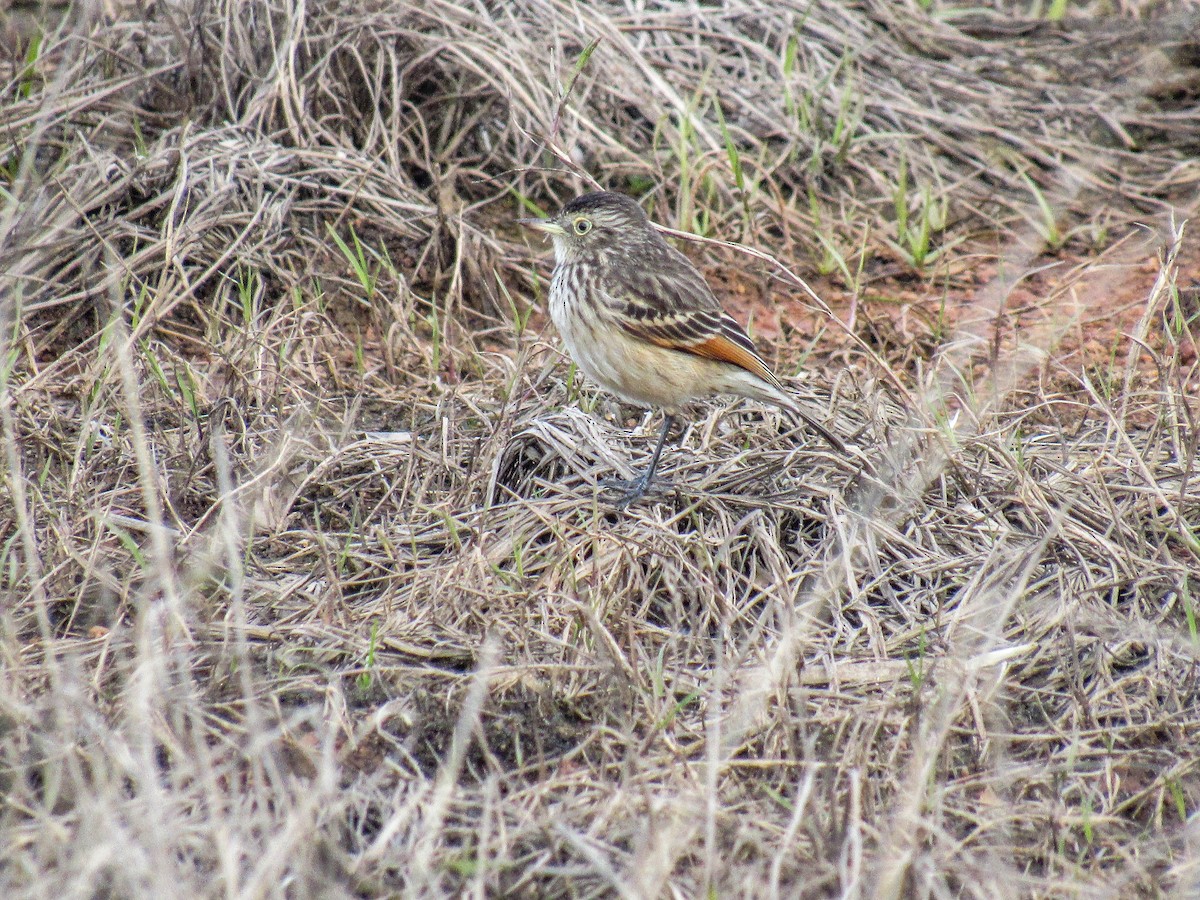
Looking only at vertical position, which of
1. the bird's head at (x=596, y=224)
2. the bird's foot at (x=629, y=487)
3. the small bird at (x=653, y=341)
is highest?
the bird's head at (x=596, y=224)

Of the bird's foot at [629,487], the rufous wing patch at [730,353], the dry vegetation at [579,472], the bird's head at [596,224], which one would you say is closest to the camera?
the dry vegetation at [579,472]

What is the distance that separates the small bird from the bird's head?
108mm

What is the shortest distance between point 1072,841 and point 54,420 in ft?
14.7

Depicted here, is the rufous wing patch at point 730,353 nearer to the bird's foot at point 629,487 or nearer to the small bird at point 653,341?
the small bird at point 653,341

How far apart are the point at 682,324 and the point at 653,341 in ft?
0.52

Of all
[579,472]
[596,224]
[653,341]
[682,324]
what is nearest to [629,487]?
[579,472]

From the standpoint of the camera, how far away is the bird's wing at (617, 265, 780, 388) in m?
5.98

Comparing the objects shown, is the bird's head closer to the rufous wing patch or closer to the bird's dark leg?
the rufous wing patch

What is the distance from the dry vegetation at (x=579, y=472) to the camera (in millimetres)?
3914

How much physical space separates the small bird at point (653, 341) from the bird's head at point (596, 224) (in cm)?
11

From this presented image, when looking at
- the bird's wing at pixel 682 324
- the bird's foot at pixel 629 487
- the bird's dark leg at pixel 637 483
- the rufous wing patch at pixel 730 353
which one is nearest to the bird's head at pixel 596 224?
the bird's wing at pixel 682 324

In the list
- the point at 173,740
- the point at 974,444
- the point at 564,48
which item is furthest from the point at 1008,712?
the point at 564,48

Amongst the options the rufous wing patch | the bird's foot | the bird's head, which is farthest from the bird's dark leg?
the bird's head

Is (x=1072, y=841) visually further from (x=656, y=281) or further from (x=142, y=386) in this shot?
(x=142, y=386)
